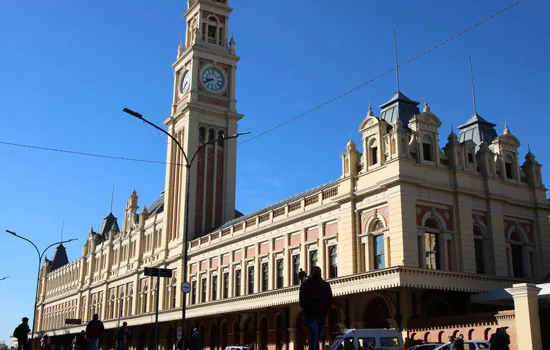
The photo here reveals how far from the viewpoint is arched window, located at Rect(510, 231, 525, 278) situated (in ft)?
122

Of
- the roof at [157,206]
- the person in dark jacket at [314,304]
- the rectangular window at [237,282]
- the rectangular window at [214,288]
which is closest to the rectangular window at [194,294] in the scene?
the rectangular window at [214,288]

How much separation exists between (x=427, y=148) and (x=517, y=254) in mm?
8680

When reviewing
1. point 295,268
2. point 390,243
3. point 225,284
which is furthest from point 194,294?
point 390,243

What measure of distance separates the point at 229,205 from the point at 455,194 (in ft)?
95.1

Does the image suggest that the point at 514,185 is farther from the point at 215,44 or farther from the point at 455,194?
the point at 215,44

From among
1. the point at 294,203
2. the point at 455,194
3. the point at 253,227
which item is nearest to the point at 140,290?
the point at 253,227

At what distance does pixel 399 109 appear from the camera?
3716cm

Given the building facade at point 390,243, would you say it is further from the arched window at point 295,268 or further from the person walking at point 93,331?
the person walking at point 93,331

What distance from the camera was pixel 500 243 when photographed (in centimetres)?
3616

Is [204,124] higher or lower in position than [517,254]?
higher

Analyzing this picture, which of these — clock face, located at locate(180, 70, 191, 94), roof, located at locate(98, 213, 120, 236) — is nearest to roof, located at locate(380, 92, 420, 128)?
clock face, located at locate(180, 70, 191, 94)

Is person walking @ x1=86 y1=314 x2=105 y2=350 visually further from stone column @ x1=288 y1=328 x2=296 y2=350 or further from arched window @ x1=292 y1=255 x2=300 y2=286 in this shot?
arched window @ x1=292 y1=255 x2=300 y2=286

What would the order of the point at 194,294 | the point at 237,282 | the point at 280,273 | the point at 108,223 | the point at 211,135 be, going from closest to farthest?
the point at 280,273, the point at 237,282, the point at 194,294, the point at 211,135, the point at 108,223

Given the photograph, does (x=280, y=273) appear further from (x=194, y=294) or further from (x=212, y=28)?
(x=212, y=28)
